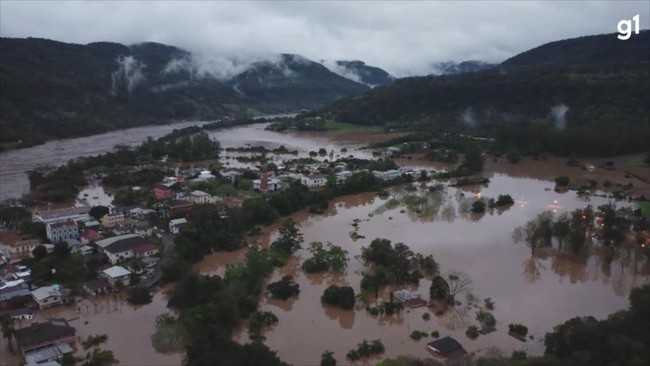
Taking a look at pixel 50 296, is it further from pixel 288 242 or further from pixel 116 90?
pixel 116 90

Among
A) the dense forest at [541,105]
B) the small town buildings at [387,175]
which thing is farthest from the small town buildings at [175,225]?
the dense forest at [541,105]

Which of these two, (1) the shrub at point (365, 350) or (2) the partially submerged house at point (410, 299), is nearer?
(1) the shrub at point (365, 350)

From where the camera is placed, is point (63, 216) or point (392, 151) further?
point (392, 151)

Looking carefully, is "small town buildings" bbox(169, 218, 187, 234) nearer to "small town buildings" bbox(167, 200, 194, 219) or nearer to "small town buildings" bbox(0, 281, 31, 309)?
"small town buildings" bbox(167, 200, 194, 219)

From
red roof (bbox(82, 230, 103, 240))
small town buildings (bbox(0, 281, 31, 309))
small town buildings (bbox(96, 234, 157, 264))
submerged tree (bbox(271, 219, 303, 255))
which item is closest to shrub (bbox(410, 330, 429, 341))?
submerged tree (bbox(271, 219, 303, 255))

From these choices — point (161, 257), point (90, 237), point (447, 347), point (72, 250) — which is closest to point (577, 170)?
point (447, 347)

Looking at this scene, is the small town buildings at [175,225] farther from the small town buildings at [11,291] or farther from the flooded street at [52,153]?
the flooded street at [52,153]

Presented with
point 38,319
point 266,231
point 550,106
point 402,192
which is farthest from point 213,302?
point 550,106
